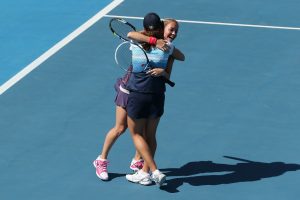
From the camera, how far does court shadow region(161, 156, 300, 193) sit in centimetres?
1134

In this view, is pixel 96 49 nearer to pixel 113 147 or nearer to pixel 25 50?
pixel 25 50

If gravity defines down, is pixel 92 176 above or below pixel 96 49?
below

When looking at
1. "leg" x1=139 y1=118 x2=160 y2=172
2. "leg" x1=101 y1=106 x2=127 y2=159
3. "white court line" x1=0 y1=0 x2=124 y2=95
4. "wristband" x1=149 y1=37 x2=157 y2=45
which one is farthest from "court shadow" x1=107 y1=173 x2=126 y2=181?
"white court line" x1=0 y1=0 x2=124 y2=95

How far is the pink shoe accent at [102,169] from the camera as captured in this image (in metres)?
11.3

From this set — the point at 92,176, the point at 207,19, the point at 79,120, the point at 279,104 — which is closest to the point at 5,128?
the point at 79,120

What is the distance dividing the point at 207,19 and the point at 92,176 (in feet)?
17.5

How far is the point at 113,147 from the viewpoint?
1205 cm

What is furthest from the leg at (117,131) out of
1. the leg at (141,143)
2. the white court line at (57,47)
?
the white court line at (57,47)

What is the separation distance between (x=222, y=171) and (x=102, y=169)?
1488 millimetres

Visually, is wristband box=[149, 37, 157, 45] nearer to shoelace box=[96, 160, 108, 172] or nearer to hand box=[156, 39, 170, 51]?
hand box=[156, 39, 170, 51]

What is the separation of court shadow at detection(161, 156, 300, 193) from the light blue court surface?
0.01 meters

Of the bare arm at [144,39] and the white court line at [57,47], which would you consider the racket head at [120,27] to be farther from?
the white court line at [57,47]

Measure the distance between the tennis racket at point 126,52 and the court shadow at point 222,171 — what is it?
49.4 inches

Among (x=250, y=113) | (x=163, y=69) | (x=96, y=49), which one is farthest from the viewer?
(x=96, y=49)
